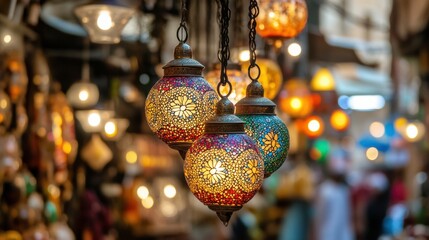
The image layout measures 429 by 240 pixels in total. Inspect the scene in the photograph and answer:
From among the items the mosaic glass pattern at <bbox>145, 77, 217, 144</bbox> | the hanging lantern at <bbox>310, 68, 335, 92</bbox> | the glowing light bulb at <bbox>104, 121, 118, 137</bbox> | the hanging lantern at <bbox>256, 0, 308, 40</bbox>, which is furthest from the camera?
the hanging lantern at <bbox>310, 68, 335, 92</bbox>

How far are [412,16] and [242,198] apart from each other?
7692 millimetres

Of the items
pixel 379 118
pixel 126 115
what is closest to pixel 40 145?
pixel 126 115

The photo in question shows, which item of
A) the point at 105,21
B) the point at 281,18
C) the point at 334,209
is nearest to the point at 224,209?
the point at 281,18

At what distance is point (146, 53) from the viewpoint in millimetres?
9766

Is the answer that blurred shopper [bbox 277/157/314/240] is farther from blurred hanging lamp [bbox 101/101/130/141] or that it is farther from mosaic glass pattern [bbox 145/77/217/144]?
mosaic glass pattern [bbox 145/77/217/144]

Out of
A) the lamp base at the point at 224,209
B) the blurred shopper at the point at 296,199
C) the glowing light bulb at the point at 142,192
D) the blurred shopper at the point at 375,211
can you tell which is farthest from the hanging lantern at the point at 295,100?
the lamp base at the point at 224,209

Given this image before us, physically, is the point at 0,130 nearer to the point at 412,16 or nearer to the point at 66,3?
the point at 66,3

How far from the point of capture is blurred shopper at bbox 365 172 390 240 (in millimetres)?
18531

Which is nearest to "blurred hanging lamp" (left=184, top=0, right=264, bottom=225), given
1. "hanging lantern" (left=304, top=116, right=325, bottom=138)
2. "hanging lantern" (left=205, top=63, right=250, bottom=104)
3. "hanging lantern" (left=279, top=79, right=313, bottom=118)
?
"hanging lantern" (left=205, top=63, right=250, bottom=104)

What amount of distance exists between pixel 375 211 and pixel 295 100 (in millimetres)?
6739

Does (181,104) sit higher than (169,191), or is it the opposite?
(181,104)

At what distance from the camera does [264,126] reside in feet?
14.0

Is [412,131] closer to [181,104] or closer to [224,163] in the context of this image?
[181,104]

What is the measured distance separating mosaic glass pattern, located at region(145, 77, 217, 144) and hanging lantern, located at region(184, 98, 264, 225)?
0.51 ft
